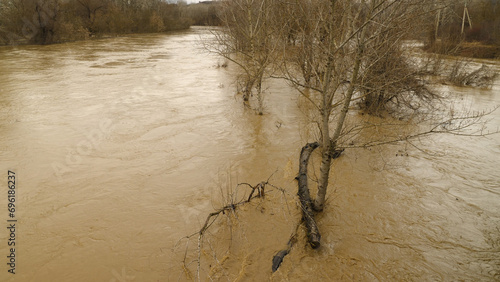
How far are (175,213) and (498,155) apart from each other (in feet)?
27.5

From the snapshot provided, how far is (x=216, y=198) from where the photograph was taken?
588 cm

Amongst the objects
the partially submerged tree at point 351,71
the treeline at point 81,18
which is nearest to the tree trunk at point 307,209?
the partially submerged tree at point 351,71

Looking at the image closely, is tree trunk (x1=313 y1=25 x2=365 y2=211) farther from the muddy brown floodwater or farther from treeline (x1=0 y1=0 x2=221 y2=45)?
treeline (x1=0 y1=0 x2=221 y2=45)

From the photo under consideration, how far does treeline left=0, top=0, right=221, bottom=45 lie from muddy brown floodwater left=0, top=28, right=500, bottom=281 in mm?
22059

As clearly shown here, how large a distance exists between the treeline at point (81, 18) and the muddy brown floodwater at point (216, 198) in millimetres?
22059

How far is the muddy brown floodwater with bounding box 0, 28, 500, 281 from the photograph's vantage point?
4.28m

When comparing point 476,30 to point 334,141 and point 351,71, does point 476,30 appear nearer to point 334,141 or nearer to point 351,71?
point 351,71

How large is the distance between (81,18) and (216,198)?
41301 millimetres

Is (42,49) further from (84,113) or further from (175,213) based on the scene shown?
(175,213)

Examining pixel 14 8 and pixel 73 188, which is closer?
pixel 73 188

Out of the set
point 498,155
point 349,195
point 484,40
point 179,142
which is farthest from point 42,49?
point 484,40

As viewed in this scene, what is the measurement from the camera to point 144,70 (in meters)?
17.5

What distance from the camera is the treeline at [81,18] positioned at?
91.6 ft

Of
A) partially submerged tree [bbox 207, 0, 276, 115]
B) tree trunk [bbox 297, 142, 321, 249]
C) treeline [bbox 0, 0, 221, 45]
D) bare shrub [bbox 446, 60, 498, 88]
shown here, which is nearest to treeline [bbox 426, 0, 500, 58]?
bare shrub [bbox 446, 60, 498, 88]
